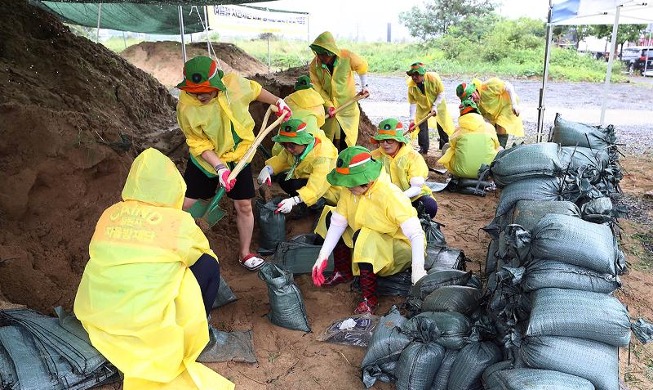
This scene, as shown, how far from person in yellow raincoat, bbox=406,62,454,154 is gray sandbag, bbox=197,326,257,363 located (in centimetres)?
464

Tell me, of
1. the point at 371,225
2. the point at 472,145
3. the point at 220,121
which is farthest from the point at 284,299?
the point at 472,145

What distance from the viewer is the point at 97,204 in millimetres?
3766

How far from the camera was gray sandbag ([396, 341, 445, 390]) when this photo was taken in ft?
8.12

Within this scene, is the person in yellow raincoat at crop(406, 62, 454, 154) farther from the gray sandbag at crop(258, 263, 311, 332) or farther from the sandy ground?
the gray sandbag at crop(258, 263, 311, 332)

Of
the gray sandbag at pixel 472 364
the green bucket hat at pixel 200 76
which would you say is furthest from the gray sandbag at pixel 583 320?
the green bucket hat at pixel 200 76

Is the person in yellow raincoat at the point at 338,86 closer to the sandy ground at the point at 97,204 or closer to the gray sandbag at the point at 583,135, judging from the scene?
the sandy ground at the point at 97,204

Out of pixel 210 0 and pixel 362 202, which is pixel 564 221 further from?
pixel 210 0

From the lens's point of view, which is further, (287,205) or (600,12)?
(600,12)

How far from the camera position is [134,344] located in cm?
232

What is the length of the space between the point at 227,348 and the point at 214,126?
57.9 inches

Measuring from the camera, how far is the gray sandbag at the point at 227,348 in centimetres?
280

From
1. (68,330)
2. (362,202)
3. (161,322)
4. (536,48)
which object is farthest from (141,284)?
(536,48)

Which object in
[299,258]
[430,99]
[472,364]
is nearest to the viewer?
[472,364]

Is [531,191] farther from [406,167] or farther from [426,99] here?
[426,99]
